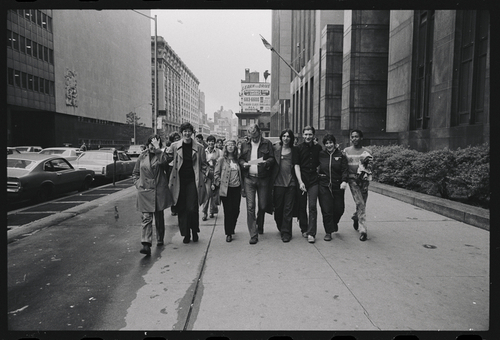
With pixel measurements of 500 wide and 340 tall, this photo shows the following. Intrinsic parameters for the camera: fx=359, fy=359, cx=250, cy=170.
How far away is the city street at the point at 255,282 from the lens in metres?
3.41

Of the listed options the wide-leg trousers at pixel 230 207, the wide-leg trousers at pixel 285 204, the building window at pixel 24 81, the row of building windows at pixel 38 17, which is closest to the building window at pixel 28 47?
the row of building windows at pixel 38 17

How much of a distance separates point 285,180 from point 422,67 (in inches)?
472

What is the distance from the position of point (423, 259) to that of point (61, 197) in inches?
432

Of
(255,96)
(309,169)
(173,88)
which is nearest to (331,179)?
(309,169)

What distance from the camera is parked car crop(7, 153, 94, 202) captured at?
9180mm

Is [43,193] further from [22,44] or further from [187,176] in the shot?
[22,44]

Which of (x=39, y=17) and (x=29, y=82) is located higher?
(x=39, y=17)

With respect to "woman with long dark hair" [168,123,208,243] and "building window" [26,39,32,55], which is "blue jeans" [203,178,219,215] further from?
"building window" [26,39,32,55]

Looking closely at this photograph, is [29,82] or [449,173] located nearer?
[449,173]

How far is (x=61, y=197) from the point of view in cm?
1181

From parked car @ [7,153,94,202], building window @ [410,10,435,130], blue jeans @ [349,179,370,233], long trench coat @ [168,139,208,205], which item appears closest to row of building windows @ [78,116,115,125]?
parked car @ [7,153,94,202]

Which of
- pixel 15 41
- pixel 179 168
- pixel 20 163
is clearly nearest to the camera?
pixel 179 168

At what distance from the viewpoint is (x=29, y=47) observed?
4197 centimetres

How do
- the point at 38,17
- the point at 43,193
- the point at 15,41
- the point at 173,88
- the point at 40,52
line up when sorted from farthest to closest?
the point at 173,88 → the point at 40,52 → the point at 38,17 → the point at 15,41 → the point at 43,193
